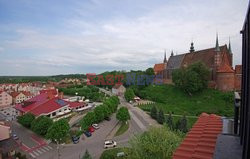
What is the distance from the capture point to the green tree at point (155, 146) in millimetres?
9258

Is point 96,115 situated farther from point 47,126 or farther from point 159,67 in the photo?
point 159,67

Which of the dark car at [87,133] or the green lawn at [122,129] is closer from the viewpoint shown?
the dark car at [87,133]

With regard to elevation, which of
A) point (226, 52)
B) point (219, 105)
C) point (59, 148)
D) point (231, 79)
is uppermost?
point (226, 52)

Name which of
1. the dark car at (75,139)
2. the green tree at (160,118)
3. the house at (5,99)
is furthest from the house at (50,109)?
the house at (5,99)

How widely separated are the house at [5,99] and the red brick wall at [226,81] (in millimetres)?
50864

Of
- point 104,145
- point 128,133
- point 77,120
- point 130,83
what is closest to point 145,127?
point 128,133

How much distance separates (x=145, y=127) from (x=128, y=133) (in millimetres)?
2821

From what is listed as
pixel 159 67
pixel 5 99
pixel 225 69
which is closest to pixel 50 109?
pixel 5 99

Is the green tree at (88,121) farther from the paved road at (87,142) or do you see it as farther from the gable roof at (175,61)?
the gable roof at (175,61)

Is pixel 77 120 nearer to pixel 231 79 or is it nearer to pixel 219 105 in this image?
pixel 219 105

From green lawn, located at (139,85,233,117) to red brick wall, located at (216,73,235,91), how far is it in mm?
1211

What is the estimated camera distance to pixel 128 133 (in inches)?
777

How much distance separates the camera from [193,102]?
29516 mm

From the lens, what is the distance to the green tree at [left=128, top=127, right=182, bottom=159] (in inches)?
364
